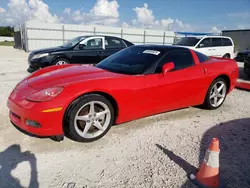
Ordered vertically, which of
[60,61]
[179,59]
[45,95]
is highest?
[179,59]

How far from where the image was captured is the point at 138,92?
332cm

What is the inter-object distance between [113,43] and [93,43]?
0.85 metres

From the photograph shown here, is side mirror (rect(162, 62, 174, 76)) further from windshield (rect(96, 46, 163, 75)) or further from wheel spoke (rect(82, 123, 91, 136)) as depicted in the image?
wheel spoke (rect(82, 123, 91, 136))

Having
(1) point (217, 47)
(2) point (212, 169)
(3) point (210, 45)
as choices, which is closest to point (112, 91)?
(2) point (212, 169)

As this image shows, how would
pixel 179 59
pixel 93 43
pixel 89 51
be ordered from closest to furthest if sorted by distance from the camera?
1. pixel 179 59
2. pixel 89 51
3. pixel 93 43

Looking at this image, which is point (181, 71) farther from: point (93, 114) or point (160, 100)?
point (93, 114)

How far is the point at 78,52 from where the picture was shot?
26.2 feet

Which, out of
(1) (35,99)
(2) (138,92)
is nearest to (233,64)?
(2) (138,92)

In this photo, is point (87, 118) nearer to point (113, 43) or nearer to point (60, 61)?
point (60, 61)

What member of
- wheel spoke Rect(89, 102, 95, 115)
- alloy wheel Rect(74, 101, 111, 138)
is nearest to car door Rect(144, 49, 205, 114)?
alloy wheel Rect(74, 101, 111, 138)

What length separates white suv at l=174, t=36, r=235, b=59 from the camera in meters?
10.9

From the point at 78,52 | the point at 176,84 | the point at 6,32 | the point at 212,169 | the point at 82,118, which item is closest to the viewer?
the point at 212,169

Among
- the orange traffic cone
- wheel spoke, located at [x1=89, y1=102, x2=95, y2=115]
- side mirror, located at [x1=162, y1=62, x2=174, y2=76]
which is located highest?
side mirror, located at [x1=162, y1=62, x2=174, y2=76]

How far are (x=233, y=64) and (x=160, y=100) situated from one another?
2273 mm
